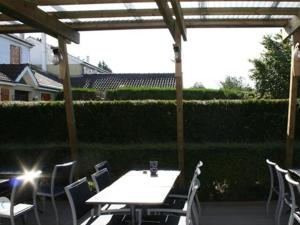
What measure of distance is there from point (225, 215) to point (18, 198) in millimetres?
3251

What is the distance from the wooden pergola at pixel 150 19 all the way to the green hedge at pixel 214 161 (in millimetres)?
264

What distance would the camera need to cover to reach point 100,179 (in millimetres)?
5348

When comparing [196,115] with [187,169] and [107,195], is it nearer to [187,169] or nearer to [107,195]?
[187,169]

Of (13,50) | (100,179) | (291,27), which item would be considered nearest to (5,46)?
(13,50)

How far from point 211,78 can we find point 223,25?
33.6 metres

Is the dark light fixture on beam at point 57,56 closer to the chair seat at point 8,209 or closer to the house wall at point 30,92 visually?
the chair seat at point 8,209

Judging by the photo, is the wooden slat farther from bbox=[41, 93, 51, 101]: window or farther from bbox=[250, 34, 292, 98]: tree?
bbox=[41, 93, 51, 101]: window

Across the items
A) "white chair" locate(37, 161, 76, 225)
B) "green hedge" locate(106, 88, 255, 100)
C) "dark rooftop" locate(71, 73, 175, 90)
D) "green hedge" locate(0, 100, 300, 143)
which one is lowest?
"white chair" locate(37, 161, 76, 225)

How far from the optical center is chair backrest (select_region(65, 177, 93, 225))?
4.23 metres

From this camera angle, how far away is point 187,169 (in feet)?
26.2

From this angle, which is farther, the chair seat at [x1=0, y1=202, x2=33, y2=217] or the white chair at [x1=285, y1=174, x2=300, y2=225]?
the chair seat at [x1=0, y1=202, x2=33, y2=217]

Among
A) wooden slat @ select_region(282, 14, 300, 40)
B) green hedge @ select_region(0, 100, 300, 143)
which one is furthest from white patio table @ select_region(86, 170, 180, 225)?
wooden slat @ select_region(282, 14, 300, 40)

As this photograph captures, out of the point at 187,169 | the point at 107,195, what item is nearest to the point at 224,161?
the point at 187,169

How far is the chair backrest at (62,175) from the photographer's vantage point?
6.13m
